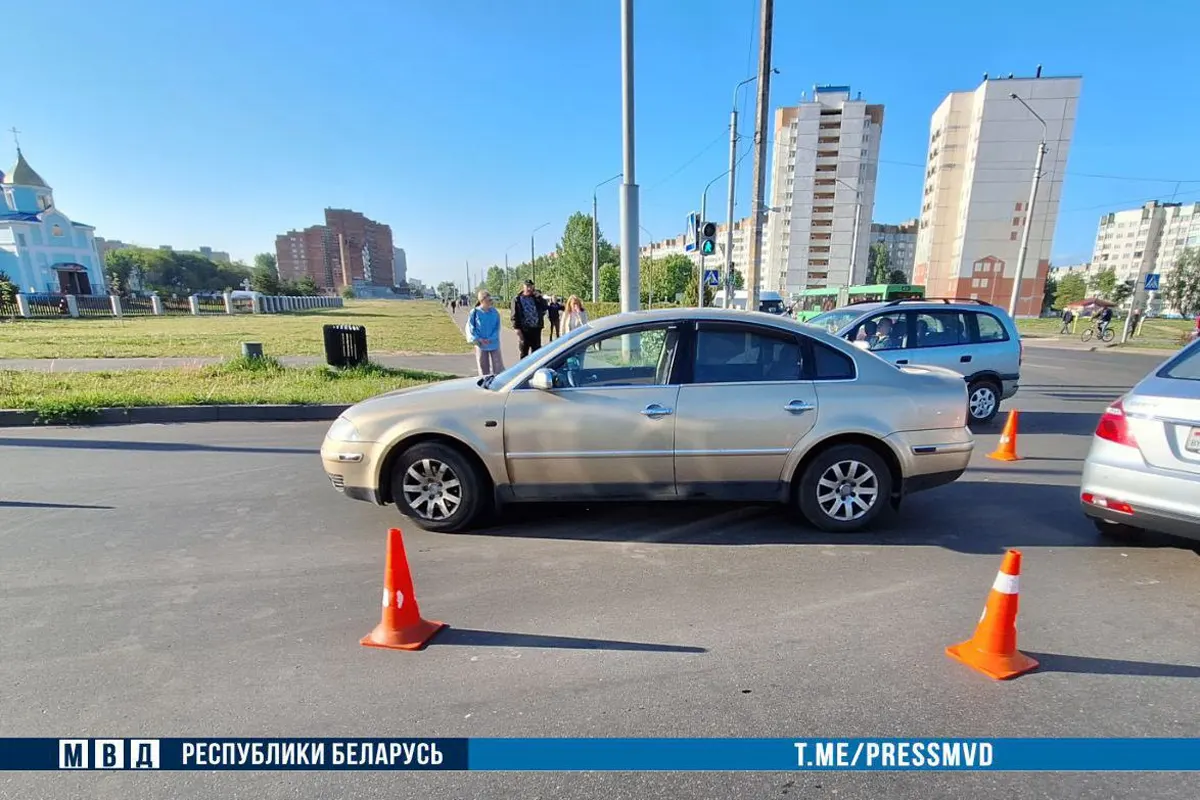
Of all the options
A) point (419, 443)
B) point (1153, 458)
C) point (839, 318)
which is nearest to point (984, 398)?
point (839, 318)

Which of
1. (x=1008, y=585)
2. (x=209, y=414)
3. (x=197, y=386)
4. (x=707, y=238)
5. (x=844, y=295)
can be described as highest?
(x=707, y=238)

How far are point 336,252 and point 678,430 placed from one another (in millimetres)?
178829

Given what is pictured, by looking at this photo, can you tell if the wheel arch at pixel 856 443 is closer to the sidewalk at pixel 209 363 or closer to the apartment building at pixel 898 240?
the sidewalk at pixel 209 363

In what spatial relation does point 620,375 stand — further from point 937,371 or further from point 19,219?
point 19,219

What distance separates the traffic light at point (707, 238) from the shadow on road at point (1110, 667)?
983 cm

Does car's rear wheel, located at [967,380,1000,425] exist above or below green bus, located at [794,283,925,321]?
below

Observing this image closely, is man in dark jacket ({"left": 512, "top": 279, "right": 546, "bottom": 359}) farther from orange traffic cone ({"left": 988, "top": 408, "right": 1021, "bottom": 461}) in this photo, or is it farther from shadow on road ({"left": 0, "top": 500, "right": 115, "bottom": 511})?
orange traffic cone ({"left": 988, "top": 408, "right": 1021, "bottom": 461})

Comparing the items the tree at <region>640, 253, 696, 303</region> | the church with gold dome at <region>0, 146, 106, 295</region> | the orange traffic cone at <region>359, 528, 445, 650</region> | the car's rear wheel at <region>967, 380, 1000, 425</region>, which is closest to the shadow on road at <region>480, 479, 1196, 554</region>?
the orange traffic cone at <region>359, 528, 445, 650</region>

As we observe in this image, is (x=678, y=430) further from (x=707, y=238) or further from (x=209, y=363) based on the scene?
(x=209, y=363)

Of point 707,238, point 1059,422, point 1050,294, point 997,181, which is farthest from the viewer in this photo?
point 1050,294

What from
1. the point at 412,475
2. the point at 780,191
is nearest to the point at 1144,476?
the point at 412,475

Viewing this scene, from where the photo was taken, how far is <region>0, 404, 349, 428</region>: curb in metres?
7.96

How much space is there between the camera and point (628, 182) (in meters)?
8.88

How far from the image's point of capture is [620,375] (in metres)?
4.20
